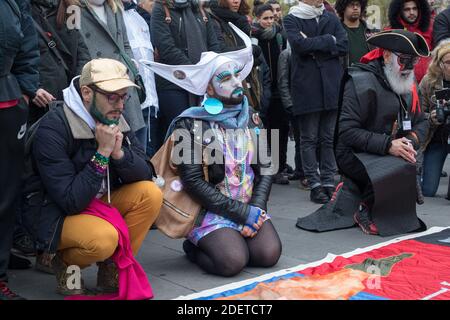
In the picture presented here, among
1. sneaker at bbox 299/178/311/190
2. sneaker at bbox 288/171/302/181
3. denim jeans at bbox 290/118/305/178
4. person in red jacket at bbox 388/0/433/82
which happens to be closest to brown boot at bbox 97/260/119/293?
sneaker at bbox 299/178/311/190

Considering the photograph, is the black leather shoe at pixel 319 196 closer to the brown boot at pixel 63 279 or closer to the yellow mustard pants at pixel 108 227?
the yellow mustard pants at pixel 108 227

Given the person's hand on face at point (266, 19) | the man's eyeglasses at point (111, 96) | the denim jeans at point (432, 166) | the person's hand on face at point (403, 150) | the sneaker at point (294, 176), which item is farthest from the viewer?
the sneaker at point (294, 176)

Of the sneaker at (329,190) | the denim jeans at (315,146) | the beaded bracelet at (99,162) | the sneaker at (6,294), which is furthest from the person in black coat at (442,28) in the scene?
the sneaker at (6,294)

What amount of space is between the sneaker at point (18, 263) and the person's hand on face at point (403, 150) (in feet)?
8.94

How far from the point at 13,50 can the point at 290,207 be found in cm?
315

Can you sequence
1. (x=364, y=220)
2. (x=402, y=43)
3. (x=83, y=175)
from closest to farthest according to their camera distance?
(x=83, y=175), (x=402, y=43), (x=364, y=220)

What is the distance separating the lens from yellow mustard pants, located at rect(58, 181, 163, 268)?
3.35 metres

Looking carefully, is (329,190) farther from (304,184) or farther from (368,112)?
(368,112)

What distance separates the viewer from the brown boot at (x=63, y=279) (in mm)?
3529

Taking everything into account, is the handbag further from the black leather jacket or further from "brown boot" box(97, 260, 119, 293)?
"brown boot" box(97, 260, 119, 293)

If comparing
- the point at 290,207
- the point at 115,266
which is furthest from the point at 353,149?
the point at 115,266

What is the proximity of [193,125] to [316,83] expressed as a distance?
2.27 meters

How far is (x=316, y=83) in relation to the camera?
607cm

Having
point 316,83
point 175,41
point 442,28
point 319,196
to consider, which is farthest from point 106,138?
point 442,28
